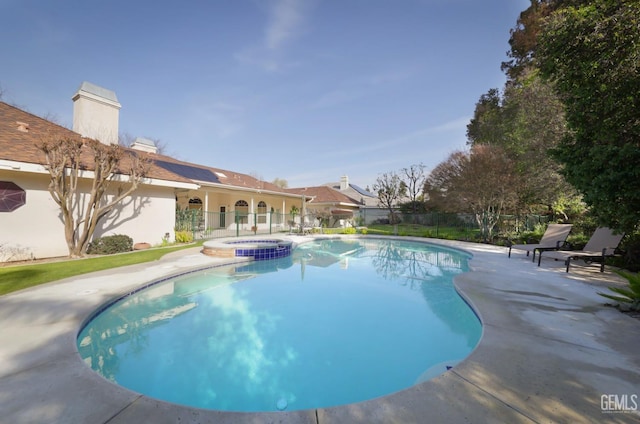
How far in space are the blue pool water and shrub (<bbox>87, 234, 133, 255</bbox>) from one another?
4913 mm

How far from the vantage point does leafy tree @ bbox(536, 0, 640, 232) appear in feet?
15.8

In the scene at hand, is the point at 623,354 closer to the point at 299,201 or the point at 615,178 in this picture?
the point at 615,178

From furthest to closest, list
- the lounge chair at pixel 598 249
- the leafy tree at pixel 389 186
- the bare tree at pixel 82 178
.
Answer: the leafy tree at pixel 389 186
the bare tree at pixel 82 178
the lounge chair at pixel 598 249

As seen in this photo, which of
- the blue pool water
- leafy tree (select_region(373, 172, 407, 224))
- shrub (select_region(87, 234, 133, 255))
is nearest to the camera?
the blue pool water

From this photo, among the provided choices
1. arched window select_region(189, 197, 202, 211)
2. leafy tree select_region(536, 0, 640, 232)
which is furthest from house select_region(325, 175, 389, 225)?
leafy tree select_region(536, 0, 640, 232)

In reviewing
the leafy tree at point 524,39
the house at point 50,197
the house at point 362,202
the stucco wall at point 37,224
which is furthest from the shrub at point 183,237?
the leafy tree at point 524,39

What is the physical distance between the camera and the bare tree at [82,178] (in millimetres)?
8750

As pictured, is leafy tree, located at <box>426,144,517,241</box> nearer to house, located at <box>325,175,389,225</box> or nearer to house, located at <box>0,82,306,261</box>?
house, located at <box>325,175,389,225</box>

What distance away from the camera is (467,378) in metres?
2.68

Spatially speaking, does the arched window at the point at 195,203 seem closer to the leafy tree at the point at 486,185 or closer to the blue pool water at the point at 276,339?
the blue pool water at the point at 276,339

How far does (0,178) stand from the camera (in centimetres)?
845

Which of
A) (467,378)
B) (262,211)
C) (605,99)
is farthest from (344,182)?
(467,378)

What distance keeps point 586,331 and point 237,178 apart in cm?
2279

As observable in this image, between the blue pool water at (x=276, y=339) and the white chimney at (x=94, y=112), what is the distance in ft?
36.2
